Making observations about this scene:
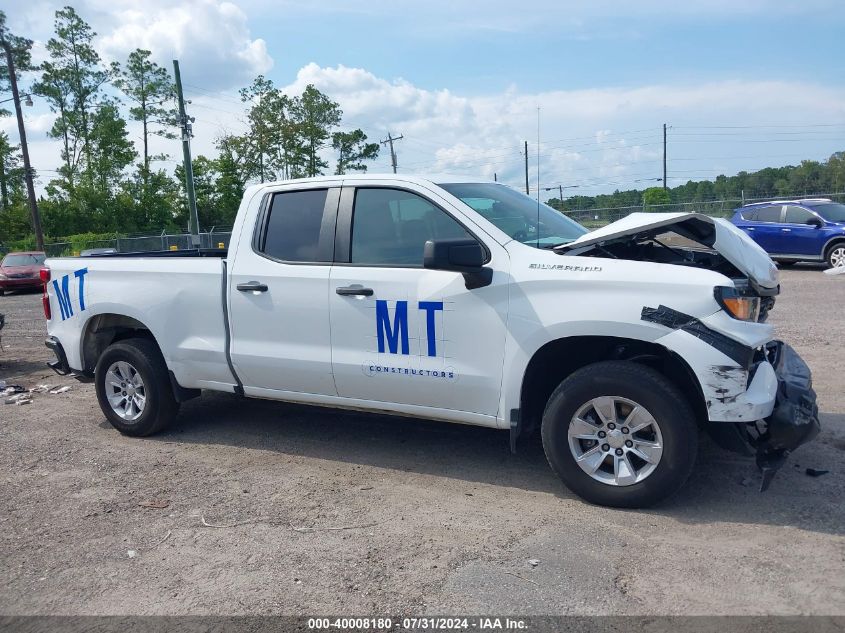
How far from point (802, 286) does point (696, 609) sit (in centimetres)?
1205

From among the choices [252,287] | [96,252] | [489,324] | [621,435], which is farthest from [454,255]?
[96,252]

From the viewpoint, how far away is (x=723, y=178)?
28734mm

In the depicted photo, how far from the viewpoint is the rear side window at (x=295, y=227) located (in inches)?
200

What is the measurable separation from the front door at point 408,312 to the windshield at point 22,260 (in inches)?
888

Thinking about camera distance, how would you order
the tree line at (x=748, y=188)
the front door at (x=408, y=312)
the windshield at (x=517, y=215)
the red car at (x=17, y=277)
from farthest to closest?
1. the tree line at (x=748, y=188)
2. the red car at (x=17, y=277)
3. the windshield at (x=517, y=215)
4. the front door at (x=408, y=312)

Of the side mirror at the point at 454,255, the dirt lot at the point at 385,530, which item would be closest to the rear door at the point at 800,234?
the dirt lot at the point at 385,530

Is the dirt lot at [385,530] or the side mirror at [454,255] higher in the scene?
the side mirror at [454,255]

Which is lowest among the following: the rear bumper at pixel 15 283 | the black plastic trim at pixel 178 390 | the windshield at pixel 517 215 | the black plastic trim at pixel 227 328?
the rear bumper at pixel 15 283

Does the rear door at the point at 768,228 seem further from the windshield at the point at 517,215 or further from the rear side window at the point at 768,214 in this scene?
the windshield at the point at 517,215

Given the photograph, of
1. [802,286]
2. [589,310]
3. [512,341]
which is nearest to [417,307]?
[512,341]

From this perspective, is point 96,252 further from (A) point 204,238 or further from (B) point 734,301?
(A) point 204,238

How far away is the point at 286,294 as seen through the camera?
5027 millimetres

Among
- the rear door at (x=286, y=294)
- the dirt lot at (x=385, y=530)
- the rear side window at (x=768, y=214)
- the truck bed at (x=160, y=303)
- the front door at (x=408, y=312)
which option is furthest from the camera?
the rear side window at (x=768, y=214)

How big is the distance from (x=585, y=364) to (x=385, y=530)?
1611mm
